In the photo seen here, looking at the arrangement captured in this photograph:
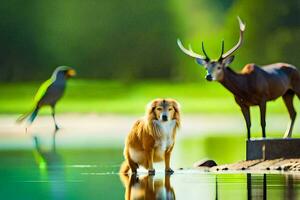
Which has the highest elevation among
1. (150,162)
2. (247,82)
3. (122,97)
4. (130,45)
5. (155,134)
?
(130,45)

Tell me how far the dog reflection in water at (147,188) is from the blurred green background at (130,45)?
977 inches

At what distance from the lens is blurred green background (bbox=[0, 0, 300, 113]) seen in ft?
140

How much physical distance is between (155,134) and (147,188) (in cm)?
169

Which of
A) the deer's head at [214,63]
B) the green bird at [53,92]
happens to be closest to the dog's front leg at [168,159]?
the deer's head at [214,63]

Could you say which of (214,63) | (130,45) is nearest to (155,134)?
(214,63)

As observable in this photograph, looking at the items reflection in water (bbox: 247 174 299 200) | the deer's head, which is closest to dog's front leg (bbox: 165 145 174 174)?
reflection in water (bbox: 247 174 299 200)

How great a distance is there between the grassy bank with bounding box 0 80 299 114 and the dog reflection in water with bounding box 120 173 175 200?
25401 mm

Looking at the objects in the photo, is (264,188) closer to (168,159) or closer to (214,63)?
(168,159)

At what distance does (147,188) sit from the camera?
12.9 metres

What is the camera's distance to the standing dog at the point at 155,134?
1452 cm

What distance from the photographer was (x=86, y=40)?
48438 mm

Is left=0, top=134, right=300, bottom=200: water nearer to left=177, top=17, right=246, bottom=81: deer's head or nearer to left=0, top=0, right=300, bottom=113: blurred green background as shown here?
left=177, top=17, right=246, bottom=81: deer's head

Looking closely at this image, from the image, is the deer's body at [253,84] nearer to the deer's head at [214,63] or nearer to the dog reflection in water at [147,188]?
the deer's head at [214,63]

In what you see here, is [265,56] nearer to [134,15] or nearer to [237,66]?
[237,66]
